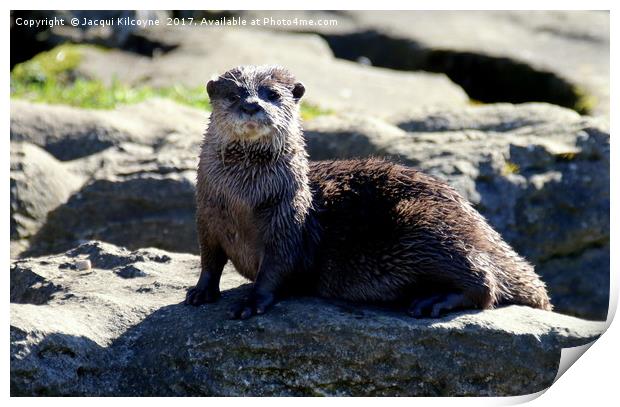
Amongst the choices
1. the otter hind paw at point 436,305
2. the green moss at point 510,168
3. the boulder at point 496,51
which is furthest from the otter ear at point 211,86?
the boulder at point 496,51

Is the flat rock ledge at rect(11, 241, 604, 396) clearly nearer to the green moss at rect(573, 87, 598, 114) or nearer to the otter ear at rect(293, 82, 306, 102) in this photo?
the otter ear at rect(293, 82, 306, 102)

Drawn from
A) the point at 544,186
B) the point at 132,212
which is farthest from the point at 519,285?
the point at 132,212

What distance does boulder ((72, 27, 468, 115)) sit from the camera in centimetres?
917

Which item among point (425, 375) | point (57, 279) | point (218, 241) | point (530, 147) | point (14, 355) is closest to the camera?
point (14, 355)

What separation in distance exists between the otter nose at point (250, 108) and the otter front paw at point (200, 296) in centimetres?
96

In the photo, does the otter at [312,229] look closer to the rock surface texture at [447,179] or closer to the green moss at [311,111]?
the rock surface texture at [447,179]

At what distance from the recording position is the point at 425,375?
5234 mm

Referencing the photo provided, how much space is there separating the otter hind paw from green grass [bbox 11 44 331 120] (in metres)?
3.81

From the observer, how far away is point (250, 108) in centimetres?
518

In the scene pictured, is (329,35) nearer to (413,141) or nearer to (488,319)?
(413,141)

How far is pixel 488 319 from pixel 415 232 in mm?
571

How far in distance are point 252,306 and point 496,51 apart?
17.9 feet

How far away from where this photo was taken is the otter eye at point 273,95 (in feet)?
17.5
